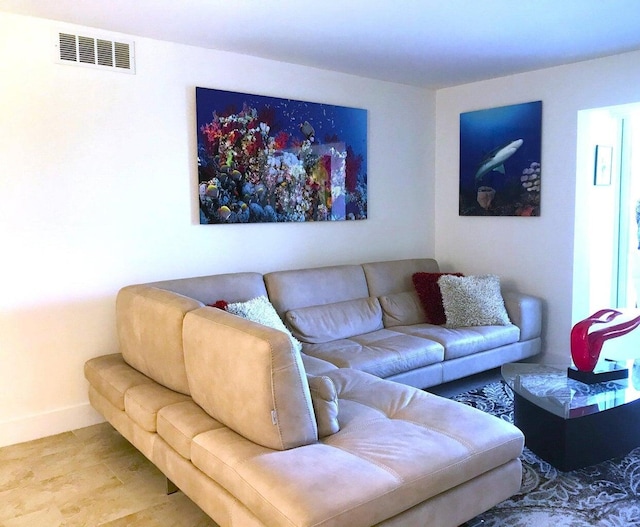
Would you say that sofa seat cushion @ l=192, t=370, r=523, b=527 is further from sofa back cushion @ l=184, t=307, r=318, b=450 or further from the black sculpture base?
the black sculpture base

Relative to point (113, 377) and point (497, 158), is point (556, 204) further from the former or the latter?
point (113, 377)

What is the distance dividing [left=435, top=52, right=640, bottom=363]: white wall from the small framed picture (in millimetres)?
62

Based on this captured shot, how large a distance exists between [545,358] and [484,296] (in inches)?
34.6

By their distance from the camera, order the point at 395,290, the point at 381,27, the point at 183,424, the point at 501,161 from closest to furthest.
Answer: the point at 183,424
the point at 381,27
the point at 395,290
the point at 501,161

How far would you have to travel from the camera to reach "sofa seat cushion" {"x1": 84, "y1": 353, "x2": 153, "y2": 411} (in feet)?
9.53

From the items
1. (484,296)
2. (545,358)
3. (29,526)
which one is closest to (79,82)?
(29,526)

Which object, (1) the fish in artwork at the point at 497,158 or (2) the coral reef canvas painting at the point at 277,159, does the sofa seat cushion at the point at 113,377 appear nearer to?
(2) the coral reef canvas painting at the point at 277,159

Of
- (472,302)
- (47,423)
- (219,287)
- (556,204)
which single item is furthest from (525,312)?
(47,423)

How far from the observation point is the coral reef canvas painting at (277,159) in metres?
3.81

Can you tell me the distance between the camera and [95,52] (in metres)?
3.34

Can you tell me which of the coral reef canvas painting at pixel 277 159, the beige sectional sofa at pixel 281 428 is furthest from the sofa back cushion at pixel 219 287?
the coral reef canvas painting at pixel 277 159

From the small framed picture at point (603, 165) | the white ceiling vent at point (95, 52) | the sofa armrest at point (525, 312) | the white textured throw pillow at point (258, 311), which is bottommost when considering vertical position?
the sofa armrest at point (525, 312)

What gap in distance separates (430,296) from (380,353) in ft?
3.38

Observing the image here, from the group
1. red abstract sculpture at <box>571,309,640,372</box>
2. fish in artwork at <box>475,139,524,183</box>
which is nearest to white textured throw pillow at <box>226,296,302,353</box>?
red abstract sculpture at <box>571,309,640,372</box>
